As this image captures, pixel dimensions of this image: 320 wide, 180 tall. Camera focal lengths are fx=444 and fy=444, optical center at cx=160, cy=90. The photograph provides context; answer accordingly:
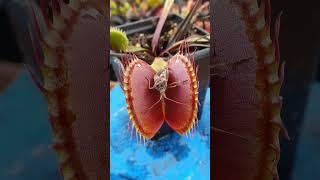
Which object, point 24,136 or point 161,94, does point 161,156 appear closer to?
point 161,94

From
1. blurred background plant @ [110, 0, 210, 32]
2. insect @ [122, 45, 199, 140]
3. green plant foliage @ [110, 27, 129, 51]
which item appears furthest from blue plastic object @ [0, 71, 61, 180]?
insect @ [122, 45, 199, 140]

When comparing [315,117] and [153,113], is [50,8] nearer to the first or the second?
[153,113]

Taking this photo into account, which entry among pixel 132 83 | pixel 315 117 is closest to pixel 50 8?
pixel 132 83

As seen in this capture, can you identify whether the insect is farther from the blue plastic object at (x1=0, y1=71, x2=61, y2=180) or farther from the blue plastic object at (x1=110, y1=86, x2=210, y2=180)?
the blue plastic object at (x1=0, y1=71, x2=61, y2=180)

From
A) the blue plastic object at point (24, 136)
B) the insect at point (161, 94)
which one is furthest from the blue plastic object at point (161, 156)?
the blue plastic object at point (24, 136)

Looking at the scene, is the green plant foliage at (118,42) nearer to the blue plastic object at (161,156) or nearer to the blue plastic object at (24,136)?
the blue plastic object at (161,156)
